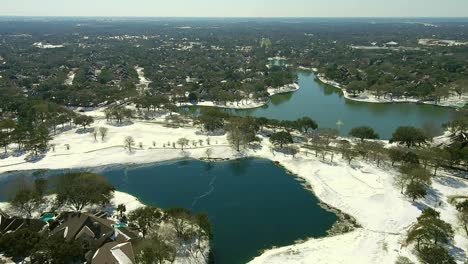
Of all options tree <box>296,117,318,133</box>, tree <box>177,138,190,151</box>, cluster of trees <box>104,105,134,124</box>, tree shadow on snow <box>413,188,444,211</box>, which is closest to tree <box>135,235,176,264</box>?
tree shadow on snow <box>413,188,444,211</box>

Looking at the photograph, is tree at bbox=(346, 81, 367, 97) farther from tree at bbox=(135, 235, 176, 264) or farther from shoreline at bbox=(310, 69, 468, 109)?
tree at bbox=(135, 235, 176, 264)

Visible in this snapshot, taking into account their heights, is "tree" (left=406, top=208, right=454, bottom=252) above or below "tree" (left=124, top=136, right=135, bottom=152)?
above

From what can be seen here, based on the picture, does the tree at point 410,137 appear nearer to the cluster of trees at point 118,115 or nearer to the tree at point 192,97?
the cluster of trees at point 118,115

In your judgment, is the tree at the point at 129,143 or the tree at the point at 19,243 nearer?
the tree at the point at 19,243

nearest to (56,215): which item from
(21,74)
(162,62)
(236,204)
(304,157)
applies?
(236,204)

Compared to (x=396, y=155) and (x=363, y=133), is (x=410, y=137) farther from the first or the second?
(x=396, y=155)

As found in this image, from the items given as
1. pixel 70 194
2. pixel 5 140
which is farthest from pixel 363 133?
pixel 5 140

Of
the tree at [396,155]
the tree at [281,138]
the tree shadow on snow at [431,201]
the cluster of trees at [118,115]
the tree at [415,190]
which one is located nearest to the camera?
the tree shadow on snow at [431,201]

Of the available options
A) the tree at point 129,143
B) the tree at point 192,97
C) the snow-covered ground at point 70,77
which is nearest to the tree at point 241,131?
the tree at point 129,143
